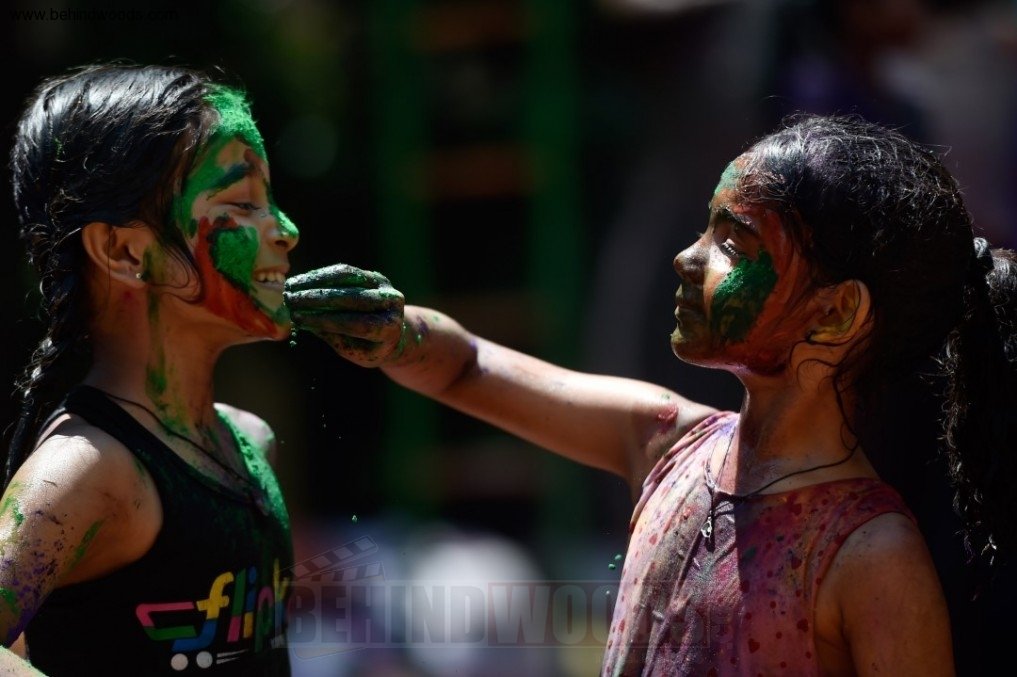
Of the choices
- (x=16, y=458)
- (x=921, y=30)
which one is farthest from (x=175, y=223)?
(x=921, y=30)

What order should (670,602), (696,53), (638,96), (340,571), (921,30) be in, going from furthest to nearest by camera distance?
(638,96) < (696,53) < (921,30) < (340,571) < (670,602)

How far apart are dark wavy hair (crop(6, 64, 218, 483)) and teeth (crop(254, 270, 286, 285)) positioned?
137mm

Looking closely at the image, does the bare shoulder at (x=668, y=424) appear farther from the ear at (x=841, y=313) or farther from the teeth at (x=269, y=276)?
the teeth at (x=269, y=276)

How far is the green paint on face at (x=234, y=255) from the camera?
250 cm

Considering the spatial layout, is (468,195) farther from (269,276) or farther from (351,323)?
(351,323)

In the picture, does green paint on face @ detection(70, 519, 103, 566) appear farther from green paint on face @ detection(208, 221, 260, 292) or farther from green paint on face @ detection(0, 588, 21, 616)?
green paint on face @ detection(208, 221, 260, 292)

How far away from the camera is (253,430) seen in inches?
113

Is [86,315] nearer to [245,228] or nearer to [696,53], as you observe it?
[245,228]

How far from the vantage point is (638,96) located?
455 centimetres

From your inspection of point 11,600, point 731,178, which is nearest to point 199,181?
point 11,600

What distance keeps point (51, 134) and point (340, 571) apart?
55.0 inches

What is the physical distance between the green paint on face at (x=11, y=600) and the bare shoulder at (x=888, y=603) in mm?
1322

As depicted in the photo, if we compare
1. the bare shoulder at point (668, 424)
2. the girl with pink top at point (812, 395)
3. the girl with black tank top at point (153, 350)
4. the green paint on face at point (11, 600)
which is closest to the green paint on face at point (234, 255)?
the girl with black tank top at point (153, 350)

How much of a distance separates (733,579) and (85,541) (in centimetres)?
113
